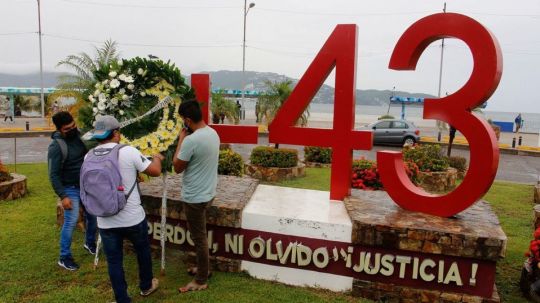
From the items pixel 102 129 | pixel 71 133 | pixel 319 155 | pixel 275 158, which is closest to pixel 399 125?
pixel 319 155

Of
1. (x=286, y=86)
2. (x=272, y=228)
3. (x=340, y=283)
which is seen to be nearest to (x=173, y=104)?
(x=272, y=228)

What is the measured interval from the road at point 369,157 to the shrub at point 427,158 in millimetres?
2914

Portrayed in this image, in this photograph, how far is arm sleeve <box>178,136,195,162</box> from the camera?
3746mm

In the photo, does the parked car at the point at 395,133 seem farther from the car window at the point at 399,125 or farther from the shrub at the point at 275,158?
the shrub at the point at 275,158

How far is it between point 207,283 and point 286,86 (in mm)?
12181

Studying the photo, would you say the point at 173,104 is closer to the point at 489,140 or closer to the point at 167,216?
the point at 167,216

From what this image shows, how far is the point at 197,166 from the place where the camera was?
12.6 ft

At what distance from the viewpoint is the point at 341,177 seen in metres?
5.15

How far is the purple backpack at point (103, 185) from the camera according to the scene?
10.8 ft

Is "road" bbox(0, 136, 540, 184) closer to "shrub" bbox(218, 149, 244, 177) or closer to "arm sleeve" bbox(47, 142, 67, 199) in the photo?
"shrub" bbox(218, 149, 244, 177)

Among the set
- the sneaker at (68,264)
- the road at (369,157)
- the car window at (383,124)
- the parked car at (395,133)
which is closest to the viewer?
the sneaker at (68,264)

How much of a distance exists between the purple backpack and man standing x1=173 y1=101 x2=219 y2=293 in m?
0.61

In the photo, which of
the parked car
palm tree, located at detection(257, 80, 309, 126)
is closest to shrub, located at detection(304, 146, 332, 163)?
palm tree, located at detection(257, 80, 309, 126)

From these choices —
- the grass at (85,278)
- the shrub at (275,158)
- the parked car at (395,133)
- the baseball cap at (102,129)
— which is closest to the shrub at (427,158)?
the shrub at (275,158)
